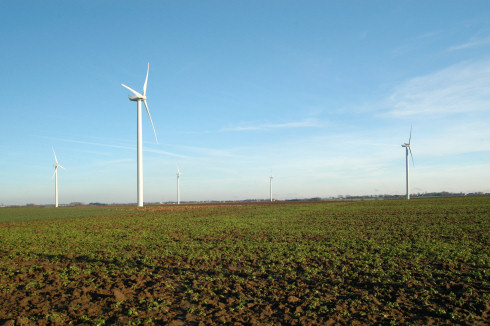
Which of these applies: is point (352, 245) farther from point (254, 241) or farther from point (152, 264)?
point (152, 264)

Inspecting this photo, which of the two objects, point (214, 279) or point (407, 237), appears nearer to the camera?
point (214, 279)

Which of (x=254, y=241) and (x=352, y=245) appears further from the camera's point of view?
(x=254, y=241)

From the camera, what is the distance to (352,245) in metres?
20.2

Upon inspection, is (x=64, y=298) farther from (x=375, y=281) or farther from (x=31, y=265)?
(x=375, y=281)

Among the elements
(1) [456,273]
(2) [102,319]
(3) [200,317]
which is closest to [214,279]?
(3) [200,317]

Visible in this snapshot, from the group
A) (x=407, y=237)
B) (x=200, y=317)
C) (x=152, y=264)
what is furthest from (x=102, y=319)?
(x=407, y=237)

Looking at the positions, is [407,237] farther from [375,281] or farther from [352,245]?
[375,281]

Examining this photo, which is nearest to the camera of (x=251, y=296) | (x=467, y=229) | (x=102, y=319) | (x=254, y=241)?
(x=102, y=319)

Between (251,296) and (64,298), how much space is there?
5.98 m

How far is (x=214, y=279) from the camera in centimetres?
1309

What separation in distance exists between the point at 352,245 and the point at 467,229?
42.5ft

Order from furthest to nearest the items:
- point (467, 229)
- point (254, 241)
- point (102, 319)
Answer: point (467, 229), point (254, 241), point (102, 319)

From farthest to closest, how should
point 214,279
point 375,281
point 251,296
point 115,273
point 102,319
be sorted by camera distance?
point 115,273, point 214,279, point 375,281, point 251,296, point 102,319

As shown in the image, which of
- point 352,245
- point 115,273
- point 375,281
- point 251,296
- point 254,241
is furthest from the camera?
point 254,241
